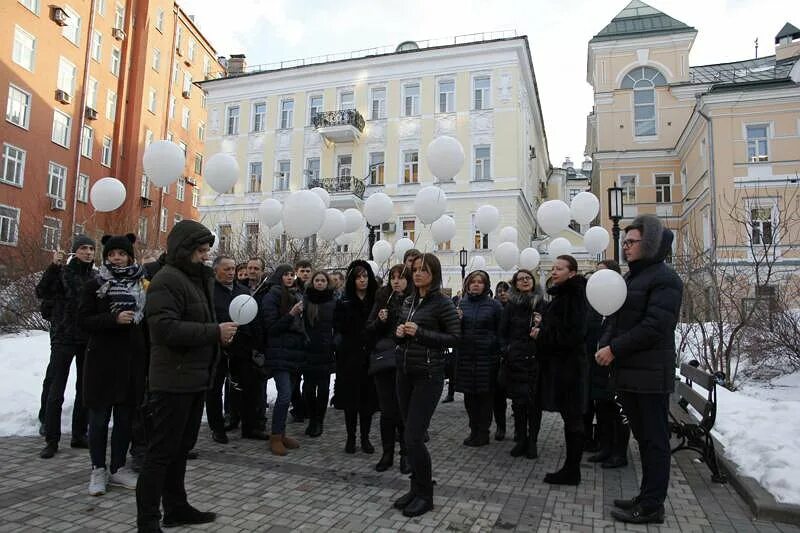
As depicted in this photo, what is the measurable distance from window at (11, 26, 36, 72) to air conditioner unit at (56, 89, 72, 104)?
177 cm

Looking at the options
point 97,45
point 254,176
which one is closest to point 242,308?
point 254,176

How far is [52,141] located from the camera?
28.4 meters

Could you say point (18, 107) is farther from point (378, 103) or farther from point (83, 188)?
point (378, 103)

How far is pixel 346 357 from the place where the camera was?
598 cm

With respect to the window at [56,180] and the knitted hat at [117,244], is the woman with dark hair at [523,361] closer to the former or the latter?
the knitted hat at [117,244]

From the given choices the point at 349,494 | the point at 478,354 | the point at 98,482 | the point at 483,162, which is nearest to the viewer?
the point at 98,482

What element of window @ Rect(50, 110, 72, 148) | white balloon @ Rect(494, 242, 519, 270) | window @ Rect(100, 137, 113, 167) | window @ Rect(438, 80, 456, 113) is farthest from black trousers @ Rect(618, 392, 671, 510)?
window @ Rect(100, 137, 113, 167)

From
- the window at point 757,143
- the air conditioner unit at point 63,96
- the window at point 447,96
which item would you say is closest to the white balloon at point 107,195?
the window at point 447,96

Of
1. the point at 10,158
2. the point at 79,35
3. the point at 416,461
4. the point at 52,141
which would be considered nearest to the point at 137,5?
the point at 79,35

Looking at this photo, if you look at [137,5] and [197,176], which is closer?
[137,5]

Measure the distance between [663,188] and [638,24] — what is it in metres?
10.8

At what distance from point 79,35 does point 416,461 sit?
1385 inches

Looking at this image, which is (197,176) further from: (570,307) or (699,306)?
(570,307)

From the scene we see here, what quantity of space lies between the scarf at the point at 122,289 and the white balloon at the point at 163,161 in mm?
3002
